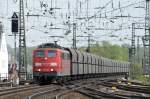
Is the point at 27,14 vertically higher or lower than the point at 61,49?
higher

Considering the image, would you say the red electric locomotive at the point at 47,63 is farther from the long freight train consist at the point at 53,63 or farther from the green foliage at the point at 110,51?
the green foliage at the point at 110,51

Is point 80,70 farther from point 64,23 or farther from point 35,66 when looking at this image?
point 35,66

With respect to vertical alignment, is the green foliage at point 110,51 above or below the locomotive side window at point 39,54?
below

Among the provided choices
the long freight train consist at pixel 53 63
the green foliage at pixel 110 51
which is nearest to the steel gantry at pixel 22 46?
the long freight train consist at pixel 53 63

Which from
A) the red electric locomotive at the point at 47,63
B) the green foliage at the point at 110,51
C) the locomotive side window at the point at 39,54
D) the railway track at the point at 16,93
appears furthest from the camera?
the green foliage at the point at 110,51

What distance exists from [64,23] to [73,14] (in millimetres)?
5933

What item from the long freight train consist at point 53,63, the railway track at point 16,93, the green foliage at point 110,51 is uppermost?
the long freight train consist at point 53,63

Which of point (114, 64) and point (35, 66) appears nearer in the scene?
point (35, 66)

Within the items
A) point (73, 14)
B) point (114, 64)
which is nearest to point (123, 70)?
point (114, 64)

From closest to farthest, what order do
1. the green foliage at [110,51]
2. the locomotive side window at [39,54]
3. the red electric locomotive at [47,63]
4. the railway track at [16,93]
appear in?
the railway track at [16,93] < the red electric locomotive at [47,63] < the locomotive side window at [39,54] < the green foliage at [110,51]

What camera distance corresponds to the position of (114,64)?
89125mm

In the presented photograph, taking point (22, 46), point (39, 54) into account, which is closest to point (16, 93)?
point (39, 54)

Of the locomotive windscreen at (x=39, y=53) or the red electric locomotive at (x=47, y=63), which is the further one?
the locomotive windscreen at (x=39, y=53)

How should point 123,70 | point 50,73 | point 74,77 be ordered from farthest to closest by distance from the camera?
point 123,70, point 74,77, point 50,73
